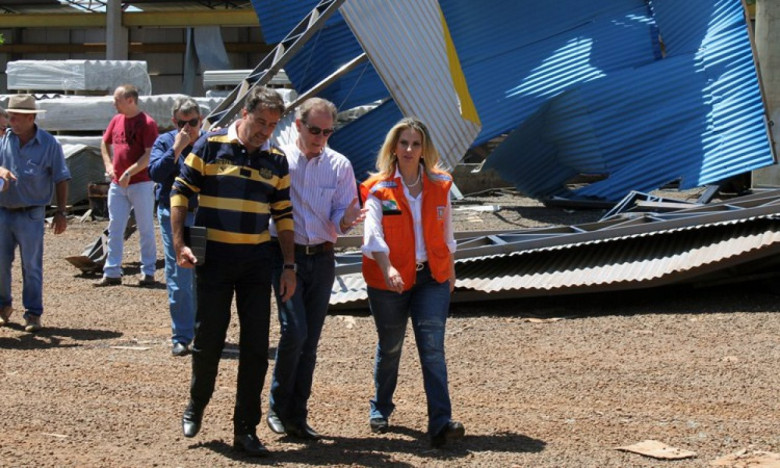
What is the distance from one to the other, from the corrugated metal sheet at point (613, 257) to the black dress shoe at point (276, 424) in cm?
347

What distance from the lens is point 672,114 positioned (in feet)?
50.8

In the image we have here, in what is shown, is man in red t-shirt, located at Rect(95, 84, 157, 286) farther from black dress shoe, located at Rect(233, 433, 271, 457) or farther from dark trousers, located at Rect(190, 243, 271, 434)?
black dress shoe, located at Rect(233, 433, 271, 457)

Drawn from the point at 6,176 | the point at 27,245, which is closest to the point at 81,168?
the point at 27,245

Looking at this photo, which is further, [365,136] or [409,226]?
[365,136]

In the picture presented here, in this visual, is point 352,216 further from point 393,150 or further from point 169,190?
point 169,190

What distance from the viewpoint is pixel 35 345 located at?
26.1ft

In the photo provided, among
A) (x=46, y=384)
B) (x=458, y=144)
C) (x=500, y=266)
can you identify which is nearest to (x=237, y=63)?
(x=458, y=144)

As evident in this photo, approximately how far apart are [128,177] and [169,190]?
9.01ft

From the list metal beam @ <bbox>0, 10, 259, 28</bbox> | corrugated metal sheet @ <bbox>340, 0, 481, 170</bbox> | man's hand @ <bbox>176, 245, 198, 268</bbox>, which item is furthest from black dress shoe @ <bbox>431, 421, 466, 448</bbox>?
metal beam @ <bbox>0, 10, 259, 28</bbox>

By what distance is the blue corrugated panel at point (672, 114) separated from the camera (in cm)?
1487

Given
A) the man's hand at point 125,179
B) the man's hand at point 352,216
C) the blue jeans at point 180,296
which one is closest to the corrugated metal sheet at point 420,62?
the man's hand at point 125,179

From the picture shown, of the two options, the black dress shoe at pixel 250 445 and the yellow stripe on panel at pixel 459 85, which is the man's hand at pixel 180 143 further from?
the yellow stripe on panel at pixel 459 85

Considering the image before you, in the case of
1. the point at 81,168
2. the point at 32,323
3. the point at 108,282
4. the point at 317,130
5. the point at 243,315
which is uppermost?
the point at 81,168

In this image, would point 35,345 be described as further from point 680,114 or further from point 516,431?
point 680,114
